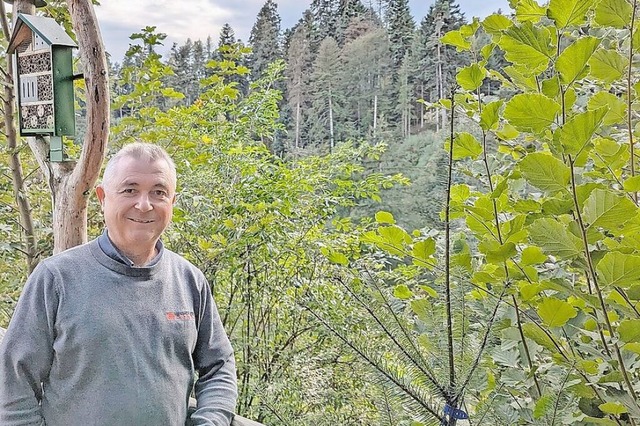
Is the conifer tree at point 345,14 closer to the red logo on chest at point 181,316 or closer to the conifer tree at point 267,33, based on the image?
the conifer tree at point 267,33

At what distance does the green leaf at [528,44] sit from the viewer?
722 millimetres

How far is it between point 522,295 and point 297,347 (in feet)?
7.54

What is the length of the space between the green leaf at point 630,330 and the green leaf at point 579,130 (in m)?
0.21

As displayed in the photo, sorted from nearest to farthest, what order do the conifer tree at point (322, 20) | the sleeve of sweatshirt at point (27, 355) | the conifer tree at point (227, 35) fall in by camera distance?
the sleeve of sweatshirt at point (27, 355) → the conifer tree at point (227, 35) → the conifer tree at point (322, 20)

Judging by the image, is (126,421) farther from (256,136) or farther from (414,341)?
(256,136)

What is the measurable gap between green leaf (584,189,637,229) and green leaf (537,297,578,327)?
121 millimetres

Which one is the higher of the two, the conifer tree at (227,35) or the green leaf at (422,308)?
the conifer tree at (227,35)

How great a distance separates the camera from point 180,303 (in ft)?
4.06

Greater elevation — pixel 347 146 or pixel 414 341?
pixel 347 146

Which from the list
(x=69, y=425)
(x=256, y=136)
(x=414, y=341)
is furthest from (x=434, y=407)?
(x=256, y=136)

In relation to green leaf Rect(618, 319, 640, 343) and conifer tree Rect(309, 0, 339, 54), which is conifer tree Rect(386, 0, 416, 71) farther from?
green leaf Rect(618, 319, 640, 343)

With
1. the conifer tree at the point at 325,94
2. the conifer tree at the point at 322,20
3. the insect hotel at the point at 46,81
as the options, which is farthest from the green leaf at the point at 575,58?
A: the conifer tree at the point at 322,20

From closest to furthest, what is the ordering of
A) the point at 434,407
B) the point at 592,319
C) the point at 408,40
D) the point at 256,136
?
the point at 434,407 < the point at 592,319 < the point at 256,136 < the point at 408,40

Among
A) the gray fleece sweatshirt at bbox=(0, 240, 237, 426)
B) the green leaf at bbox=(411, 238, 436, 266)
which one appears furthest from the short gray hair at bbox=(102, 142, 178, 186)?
the green leaf at bbox=(411, 238, 436, 266)
